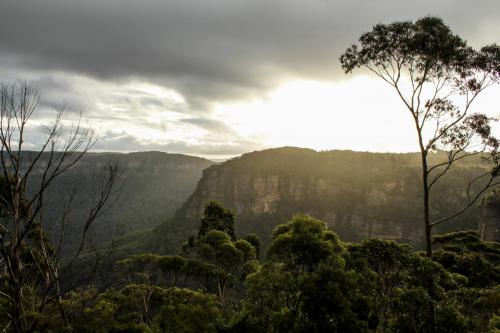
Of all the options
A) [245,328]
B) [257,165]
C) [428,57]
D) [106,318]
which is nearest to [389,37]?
[428,57]

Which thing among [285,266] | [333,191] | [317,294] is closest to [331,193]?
[333,191]

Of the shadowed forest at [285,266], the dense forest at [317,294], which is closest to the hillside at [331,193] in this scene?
the shadowed forest at [285,266]

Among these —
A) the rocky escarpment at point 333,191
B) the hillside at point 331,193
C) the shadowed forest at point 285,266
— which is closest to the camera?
the shadowed forest at point 285,266

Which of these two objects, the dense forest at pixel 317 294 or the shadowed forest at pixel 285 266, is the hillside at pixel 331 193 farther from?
the dense forest at pixel 317 294

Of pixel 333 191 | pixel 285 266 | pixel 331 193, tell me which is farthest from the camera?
pixel 333 191

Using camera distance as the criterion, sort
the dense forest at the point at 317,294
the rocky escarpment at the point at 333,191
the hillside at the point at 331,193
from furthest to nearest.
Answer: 1. the rocky escarpment at the point at 333,191
2. the hillside at the point at 331,193
3. the dense forest at the point at 317,294

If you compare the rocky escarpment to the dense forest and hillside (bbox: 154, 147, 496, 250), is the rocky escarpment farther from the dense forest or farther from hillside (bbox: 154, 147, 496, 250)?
the dense forest

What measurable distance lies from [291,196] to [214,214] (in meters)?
131

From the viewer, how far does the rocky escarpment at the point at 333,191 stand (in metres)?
137

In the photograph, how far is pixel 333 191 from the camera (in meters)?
167

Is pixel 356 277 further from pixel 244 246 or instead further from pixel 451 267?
pixel 244 246

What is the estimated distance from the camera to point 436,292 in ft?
58.2

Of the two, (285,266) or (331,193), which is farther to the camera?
(331,193)

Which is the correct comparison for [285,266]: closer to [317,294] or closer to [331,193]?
[317,294]
